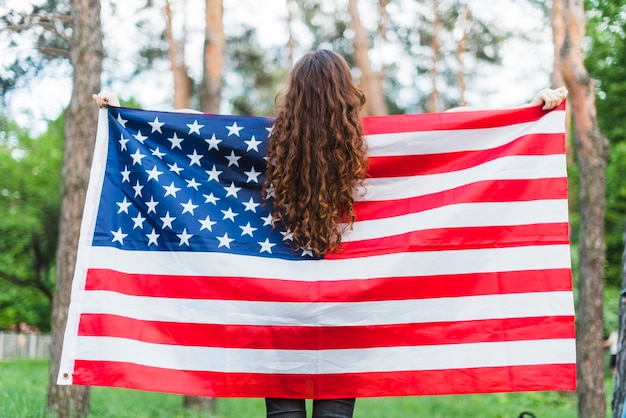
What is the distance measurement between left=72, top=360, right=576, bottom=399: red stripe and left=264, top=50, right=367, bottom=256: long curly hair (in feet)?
2.84

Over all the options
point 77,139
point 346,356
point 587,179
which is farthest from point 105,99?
point 587,179

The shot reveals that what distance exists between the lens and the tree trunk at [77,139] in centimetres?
770

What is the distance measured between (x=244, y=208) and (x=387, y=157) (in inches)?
34.8

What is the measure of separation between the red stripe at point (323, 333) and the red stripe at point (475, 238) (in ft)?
1.38

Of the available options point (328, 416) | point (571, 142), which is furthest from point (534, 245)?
point (571, 142)

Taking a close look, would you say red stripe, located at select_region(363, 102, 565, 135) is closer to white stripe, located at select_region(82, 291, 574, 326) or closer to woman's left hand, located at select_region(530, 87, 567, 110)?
woman's left hand, located at select_region(530, 87, 567, 110)

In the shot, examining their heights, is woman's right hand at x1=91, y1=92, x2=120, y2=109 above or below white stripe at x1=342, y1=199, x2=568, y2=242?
above

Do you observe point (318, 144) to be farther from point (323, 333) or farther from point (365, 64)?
point (365, 64)

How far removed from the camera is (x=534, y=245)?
4.23m

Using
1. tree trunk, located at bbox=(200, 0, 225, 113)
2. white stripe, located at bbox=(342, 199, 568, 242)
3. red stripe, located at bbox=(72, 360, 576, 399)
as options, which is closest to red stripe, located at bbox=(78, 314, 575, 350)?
red stripe, located at bbox=(72, 360, 576, 399)

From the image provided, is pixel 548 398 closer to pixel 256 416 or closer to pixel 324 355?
pixel 256 416

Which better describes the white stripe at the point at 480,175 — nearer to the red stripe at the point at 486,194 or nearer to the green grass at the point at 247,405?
the red stripe at the point at 486,194

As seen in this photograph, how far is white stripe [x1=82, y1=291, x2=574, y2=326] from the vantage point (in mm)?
4012

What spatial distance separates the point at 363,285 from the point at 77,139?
4.70 metres
